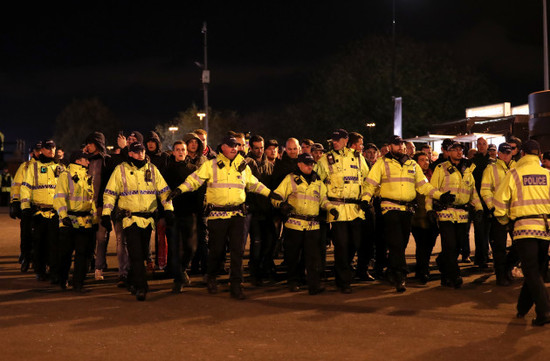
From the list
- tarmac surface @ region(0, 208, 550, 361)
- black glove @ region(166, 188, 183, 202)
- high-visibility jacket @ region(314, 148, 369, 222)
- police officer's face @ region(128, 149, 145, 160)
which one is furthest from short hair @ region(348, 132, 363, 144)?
police officer's face @ region(128, 149, 145, 160)

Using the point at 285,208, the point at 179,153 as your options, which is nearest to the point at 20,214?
the point at 179,153

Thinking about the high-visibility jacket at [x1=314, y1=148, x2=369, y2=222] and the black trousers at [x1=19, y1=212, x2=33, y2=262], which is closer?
the high-visibility jacket at [x1=314, y1=148, x2=369, y2=222]

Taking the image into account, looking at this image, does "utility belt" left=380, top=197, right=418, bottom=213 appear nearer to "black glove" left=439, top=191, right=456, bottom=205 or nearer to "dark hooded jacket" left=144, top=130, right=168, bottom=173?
"black glove" left=439, top=191, right=456, bottom=205

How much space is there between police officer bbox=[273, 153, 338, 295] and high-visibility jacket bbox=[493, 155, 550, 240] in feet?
8.51

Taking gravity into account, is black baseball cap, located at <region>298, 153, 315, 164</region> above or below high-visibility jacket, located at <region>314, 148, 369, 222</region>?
above

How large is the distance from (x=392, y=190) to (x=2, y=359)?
560cm

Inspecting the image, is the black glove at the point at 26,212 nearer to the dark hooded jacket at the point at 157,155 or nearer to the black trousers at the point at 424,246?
the dark hooded jacket at the point at 157,155

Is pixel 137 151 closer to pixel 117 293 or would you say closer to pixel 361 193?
pixel 117 293

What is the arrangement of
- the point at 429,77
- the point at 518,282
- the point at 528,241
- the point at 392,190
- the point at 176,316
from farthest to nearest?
the point at 429,77 → the point at 518,282 → the point at 392,190 → the point at 176,316 → the point at 528,241

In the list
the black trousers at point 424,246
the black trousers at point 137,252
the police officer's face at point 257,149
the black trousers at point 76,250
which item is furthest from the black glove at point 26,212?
the black trousers at point 424,246

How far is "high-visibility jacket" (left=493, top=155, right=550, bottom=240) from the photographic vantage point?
775 centimetres

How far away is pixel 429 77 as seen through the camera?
2072 inches

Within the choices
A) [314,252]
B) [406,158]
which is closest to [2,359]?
[314,252]

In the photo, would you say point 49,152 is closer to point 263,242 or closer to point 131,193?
point 131,193
